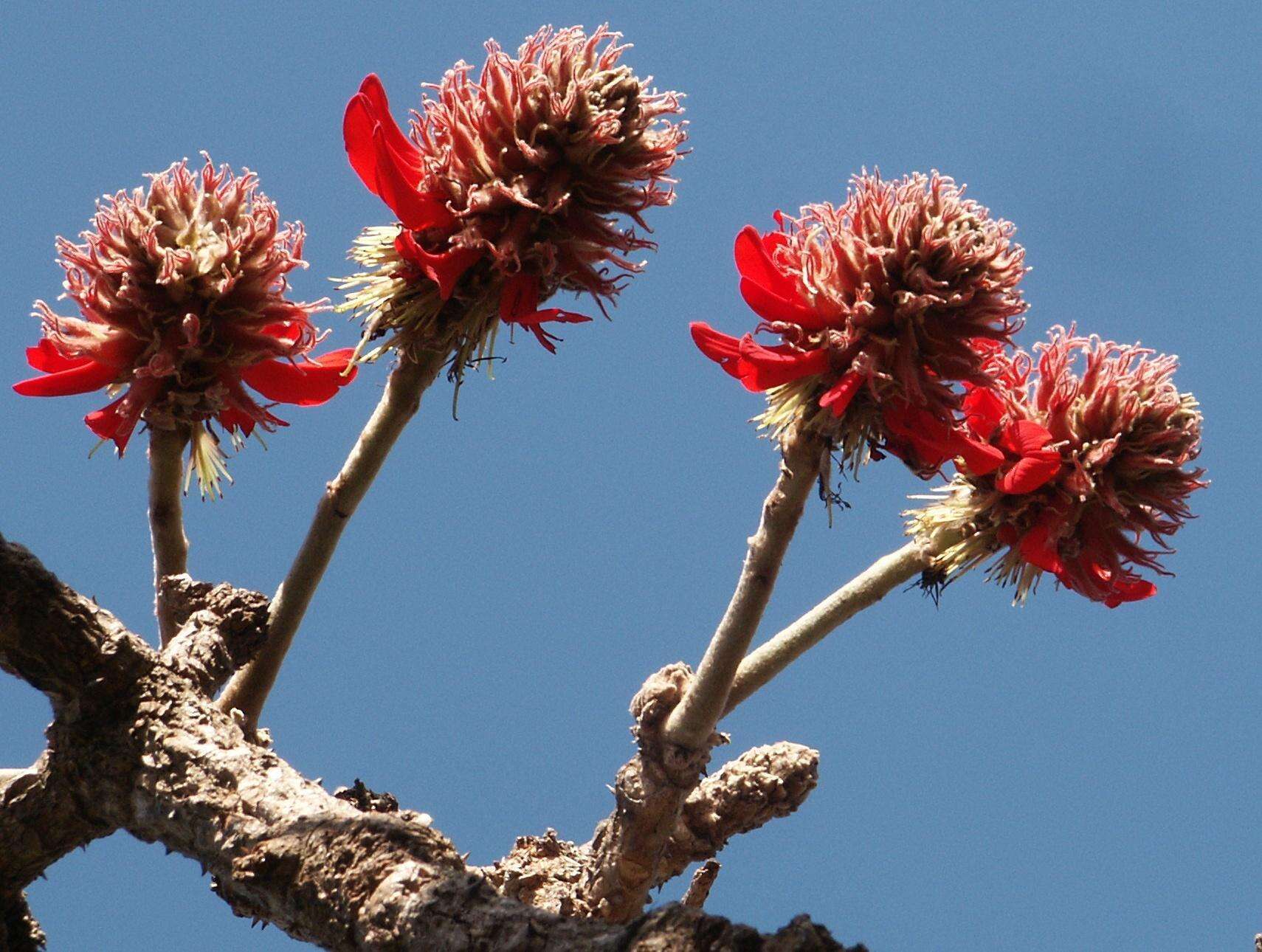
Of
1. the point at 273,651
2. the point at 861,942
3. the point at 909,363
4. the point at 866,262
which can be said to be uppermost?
the point at 866,262

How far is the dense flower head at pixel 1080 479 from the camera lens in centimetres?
386

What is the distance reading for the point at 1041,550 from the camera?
12.5 ft

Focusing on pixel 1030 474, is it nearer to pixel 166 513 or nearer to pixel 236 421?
pixel 236 421

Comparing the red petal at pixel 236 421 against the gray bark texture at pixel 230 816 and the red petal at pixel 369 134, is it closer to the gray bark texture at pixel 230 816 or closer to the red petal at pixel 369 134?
the gray bark texture at pixel 230 816

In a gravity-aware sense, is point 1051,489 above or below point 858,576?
above

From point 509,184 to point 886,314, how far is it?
0.99 meters

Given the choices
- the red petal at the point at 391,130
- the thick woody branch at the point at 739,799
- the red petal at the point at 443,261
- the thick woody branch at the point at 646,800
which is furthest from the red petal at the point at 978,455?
the red petal at the point at 391,130

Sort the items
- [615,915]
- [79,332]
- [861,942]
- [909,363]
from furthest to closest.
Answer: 1. [615,915]
2. [79,332]
3. [909,363]
4. [861,942]

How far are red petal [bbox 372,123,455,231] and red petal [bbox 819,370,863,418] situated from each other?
3.42ft

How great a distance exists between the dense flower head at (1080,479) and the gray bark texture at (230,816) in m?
1.02

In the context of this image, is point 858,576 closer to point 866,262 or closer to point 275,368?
point 866,262

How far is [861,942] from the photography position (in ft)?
7.41

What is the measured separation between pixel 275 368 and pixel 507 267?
747mm

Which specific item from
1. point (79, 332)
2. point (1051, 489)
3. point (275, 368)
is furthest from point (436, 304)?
point (1051, 489)
